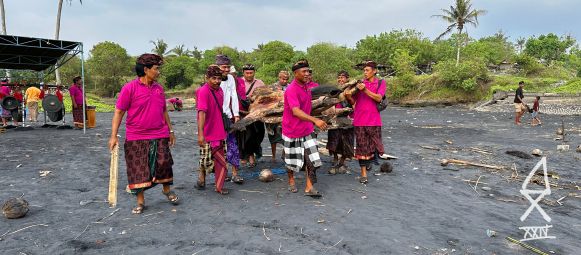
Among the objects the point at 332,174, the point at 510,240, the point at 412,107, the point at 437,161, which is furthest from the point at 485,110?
the point at 510,240

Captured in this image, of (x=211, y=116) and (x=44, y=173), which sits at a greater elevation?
(x=211, y=116)

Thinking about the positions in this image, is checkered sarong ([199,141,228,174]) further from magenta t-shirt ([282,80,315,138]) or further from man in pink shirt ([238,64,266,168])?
man in pink shirt ([238,64,266,168])

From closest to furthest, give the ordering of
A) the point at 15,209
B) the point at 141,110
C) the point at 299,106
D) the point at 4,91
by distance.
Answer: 1. the point at 15,209
2. the point at 141,110
3. the point at 299,106
4. the point at 4,91

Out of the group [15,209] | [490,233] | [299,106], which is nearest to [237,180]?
[299,106]

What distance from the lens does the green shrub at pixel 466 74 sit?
3142 cm

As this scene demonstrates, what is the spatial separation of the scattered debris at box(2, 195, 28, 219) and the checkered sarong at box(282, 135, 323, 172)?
3.32 m

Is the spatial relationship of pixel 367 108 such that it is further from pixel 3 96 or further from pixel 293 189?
pixel 3 96

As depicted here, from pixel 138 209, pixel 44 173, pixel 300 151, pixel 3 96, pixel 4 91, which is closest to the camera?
pixel 138 209

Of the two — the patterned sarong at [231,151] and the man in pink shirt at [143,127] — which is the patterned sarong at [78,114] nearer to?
the patterned sarong at [231,151]

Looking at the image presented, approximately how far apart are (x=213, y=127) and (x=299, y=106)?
4.37 feet

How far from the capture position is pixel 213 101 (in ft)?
17.0

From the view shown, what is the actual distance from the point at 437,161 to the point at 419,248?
5.00 metres

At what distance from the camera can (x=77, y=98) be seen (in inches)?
479

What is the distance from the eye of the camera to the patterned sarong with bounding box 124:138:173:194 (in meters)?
4.32
